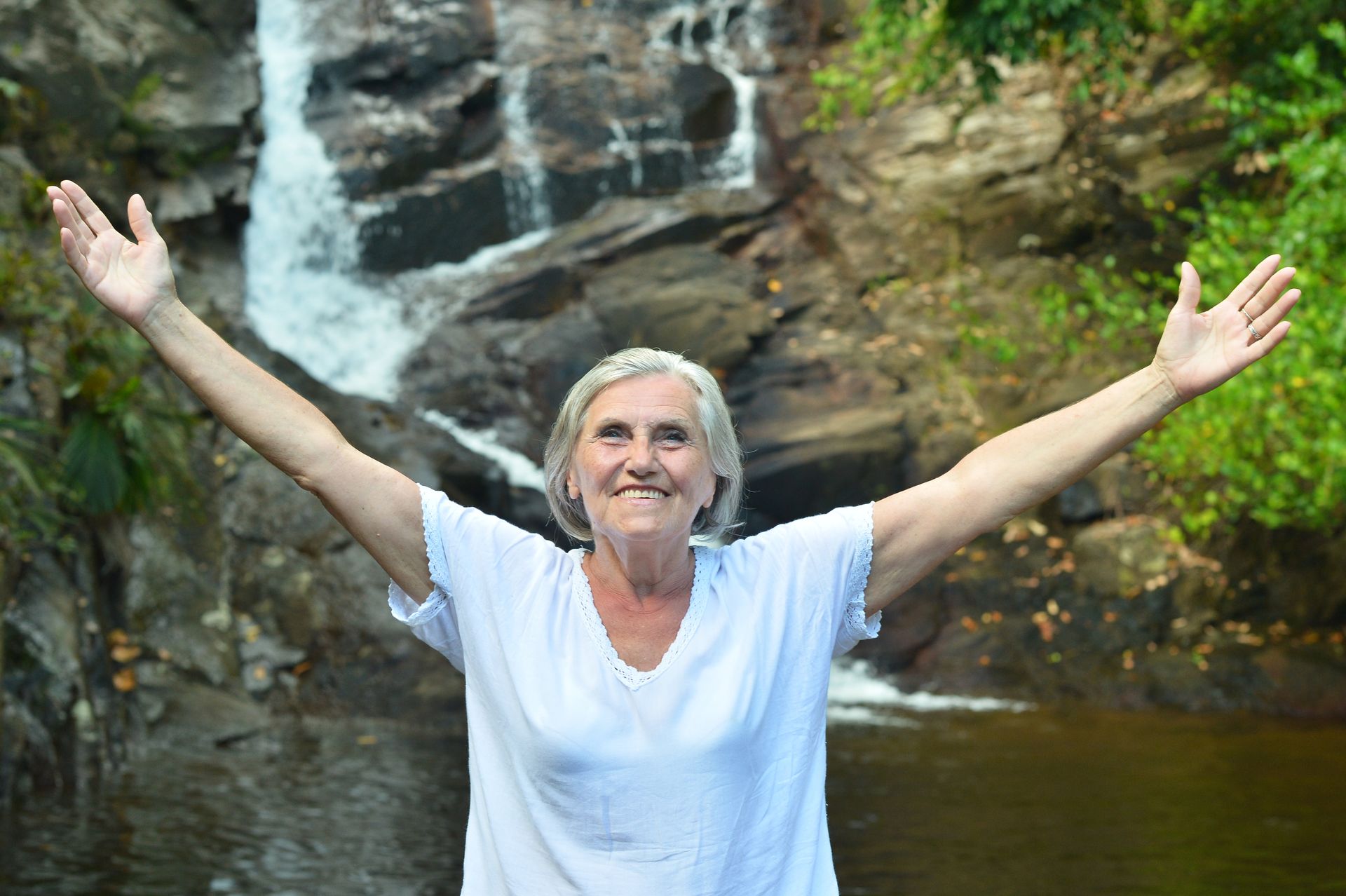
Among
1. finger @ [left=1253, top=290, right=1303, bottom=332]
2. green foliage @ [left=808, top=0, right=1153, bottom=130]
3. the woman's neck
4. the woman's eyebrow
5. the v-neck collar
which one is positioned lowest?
the v-neck collar

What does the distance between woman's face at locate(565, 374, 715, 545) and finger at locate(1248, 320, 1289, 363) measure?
107cm

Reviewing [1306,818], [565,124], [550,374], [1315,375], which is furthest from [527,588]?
[565,124]

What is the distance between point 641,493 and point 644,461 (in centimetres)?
6

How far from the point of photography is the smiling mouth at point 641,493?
2486 mm

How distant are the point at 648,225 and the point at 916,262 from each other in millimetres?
3344

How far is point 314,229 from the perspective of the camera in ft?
54.6

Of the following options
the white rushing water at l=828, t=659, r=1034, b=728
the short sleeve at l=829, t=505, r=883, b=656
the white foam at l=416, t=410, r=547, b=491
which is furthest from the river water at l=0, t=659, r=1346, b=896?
the short sleeve at l=829, t=505, r=883, b=656

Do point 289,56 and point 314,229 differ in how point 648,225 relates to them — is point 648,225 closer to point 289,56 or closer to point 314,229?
point 314,229

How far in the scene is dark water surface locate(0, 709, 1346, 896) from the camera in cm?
673

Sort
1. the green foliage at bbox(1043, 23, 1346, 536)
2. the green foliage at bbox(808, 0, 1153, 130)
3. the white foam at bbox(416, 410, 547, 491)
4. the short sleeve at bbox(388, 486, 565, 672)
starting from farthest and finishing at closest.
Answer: the white foam at bbox(416, 410, 547, 491) → the green foliage at bbox(808, 0, 1153, 130) → the green foliage at bbox(1043, 23, 1346, 536) → the short sleeve at bbox(388, 486, 565, 672)

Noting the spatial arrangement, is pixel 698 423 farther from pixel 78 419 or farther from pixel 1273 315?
pixel 78 419

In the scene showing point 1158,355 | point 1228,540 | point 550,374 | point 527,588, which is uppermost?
point 550,374

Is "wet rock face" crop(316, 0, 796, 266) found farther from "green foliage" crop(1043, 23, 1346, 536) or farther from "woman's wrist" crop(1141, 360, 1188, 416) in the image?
"woman's wrist" crop(1141, 360, 1188, 416)

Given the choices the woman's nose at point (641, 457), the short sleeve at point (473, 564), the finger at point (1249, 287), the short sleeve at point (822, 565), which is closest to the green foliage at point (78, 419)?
the short sleeve at point (473, 564)
